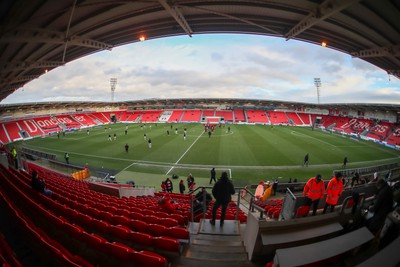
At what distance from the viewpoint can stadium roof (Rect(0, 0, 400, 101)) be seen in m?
7.21

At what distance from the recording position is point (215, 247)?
4.46m

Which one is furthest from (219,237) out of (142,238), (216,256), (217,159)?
(217,159)

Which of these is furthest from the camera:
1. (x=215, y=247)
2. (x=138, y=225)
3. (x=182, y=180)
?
(x=182, y=180)

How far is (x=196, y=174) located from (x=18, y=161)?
43.4 ft

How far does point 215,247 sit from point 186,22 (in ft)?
31.7

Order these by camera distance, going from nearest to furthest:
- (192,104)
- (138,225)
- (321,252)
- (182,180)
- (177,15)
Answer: (321,252), (138,225), (177,15), (182,180), (192,104)

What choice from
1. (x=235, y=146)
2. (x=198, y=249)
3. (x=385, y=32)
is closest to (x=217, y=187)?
(x=198, y=249)

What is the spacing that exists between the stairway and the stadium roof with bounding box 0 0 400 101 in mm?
7483

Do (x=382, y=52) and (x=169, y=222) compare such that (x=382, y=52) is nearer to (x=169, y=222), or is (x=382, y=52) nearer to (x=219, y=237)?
(x=219, y=237)

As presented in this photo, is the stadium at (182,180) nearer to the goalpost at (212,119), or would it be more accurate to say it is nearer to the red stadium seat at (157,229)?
the red stadium seat at (157,229)

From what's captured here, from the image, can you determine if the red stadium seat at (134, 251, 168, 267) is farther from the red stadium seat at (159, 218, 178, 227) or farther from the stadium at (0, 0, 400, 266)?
the red stadium seat at (159, 218, 178, 227)

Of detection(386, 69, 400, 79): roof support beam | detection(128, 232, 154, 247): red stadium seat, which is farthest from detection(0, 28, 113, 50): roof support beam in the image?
detection(386, 69, 400, 79): roof support beam

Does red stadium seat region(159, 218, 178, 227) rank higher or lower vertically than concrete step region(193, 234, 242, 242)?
higher

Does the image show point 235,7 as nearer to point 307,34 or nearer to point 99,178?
point 307,34
